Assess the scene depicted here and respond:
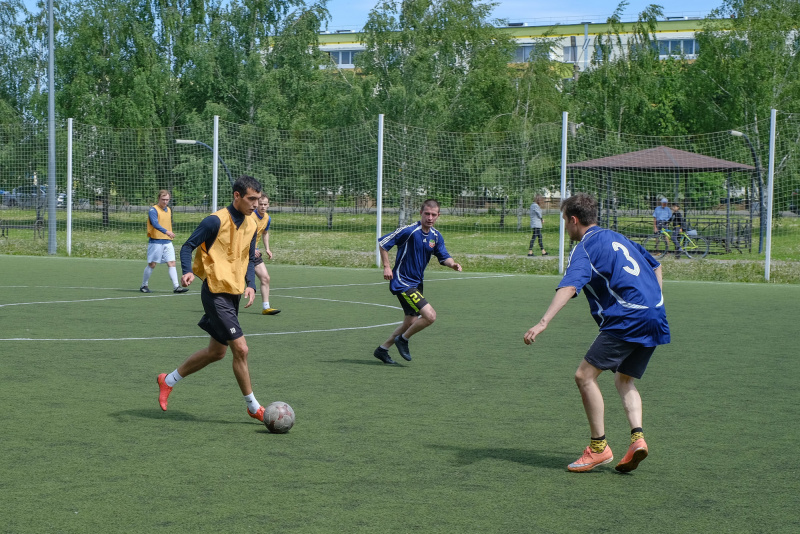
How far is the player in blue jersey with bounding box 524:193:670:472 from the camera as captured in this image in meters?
5.27

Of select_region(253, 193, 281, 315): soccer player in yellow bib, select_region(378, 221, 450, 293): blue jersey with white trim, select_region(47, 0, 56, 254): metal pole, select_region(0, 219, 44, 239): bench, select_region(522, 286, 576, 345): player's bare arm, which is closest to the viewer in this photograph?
select_region(522, 286, 576, 345): player's bare arm

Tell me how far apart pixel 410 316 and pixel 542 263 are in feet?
42.9

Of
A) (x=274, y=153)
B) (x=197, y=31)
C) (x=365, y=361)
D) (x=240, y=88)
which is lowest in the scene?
(x=365, y=361)

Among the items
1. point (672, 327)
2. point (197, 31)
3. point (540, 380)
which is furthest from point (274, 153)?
point (540, 380)

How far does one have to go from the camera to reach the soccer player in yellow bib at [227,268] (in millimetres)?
6395

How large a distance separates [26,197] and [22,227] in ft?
4.56

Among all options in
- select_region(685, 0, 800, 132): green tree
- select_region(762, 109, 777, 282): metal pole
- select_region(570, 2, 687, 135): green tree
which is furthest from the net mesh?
select_region(570, 2, 687, 135): green tree

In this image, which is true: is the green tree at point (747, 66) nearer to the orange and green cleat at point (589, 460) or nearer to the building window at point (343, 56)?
the orange and green cleat at point (589, 460)

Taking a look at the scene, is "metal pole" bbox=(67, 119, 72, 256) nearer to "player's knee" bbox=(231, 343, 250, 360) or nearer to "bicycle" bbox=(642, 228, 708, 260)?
"bicycle" bbox=(642, 228, 708, 260)

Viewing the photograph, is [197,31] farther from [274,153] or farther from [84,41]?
[274,153]

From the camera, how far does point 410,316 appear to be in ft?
30.9

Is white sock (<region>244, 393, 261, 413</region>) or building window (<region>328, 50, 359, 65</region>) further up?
building window (<region>328, 50, 359, 65</region>)

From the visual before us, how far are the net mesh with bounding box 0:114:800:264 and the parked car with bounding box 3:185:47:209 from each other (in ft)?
0.24

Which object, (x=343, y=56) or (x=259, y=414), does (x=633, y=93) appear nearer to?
(x=259, y=414)
